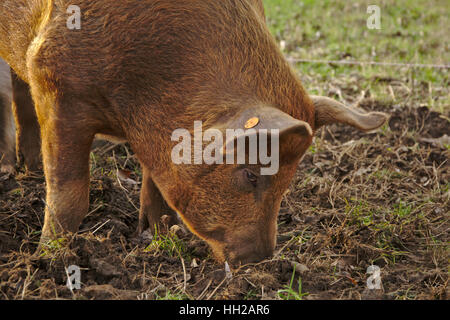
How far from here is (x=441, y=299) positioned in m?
3.71

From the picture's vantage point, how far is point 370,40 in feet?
30.9

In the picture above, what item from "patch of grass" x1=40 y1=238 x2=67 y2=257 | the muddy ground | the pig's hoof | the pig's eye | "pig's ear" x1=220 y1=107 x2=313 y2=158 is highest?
"pig's ear" x1=220 y1=107 x2=313 y2=158

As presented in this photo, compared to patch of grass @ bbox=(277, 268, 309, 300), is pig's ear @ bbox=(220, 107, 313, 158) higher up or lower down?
higher up

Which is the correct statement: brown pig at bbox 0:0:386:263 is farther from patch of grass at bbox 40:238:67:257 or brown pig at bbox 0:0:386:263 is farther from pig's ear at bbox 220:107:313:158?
patch of grass at bbox 40:238:67:257

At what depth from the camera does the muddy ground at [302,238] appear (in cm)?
367

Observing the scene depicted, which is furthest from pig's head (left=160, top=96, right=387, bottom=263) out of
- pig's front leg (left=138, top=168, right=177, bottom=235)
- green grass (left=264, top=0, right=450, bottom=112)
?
green grass (left=264, top=0, right=450, bottom=112)

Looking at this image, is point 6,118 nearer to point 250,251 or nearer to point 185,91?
point 185,91

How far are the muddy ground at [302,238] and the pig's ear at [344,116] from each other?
3.05 feet

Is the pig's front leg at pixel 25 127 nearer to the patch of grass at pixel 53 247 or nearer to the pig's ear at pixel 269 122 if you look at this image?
the patch of grass at pixel 53 247

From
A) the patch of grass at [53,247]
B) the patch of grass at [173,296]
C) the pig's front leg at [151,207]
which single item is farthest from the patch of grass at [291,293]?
the patch of grass at [53,247]

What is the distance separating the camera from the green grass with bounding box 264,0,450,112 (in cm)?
770

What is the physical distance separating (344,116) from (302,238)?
1.14 meters

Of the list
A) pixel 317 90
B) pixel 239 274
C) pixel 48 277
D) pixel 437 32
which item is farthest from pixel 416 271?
pixel 437 32
